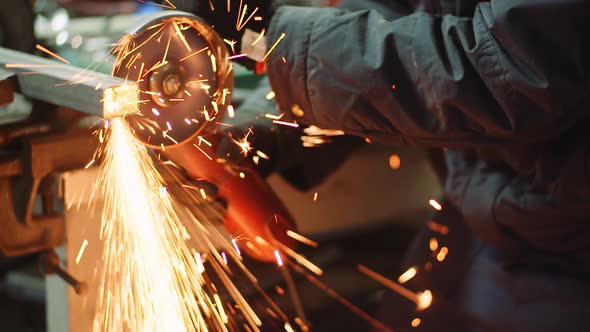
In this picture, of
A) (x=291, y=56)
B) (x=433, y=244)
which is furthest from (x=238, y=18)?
(x=433, y=244)

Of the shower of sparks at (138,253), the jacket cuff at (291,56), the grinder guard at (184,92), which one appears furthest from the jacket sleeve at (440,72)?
the shower of sparks at (138,253)

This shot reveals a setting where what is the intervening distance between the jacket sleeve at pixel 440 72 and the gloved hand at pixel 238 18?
34mm

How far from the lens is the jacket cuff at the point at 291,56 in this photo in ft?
4.44

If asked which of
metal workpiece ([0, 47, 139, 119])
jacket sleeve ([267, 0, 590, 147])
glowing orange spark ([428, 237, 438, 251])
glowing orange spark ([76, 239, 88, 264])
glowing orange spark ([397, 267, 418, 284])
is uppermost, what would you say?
metal workpiece ([0, 47, 139, 119])

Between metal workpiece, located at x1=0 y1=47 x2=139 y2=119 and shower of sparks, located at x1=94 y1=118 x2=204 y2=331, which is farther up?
metal workpiece, located at x1=0 y1=47 x2=139 y2=119

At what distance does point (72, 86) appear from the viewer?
3.30 ft

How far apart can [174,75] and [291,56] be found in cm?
31

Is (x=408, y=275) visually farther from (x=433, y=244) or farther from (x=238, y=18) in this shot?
(x=238, y=18)

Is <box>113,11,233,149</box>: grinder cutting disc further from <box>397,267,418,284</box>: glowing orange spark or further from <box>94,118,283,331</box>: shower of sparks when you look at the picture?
<box>397,267,418,284</box>: glowing orange spark

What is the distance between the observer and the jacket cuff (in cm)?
135

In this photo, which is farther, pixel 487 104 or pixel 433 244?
pixel 433 244

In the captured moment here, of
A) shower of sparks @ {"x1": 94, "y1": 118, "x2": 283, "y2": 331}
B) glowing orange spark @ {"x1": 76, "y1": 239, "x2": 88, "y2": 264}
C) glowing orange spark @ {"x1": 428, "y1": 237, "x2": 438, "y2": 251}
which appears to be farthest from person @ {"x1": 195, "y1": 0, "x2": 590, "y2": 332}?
glowing orange spark @ {"x1": 76, "y1": 239, "x2": 88, "y2": 264}

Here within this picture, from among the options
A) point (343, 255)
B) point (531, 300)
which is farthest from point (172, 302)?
point (343, 255)

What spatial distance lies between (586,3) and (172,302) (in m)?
0.93
